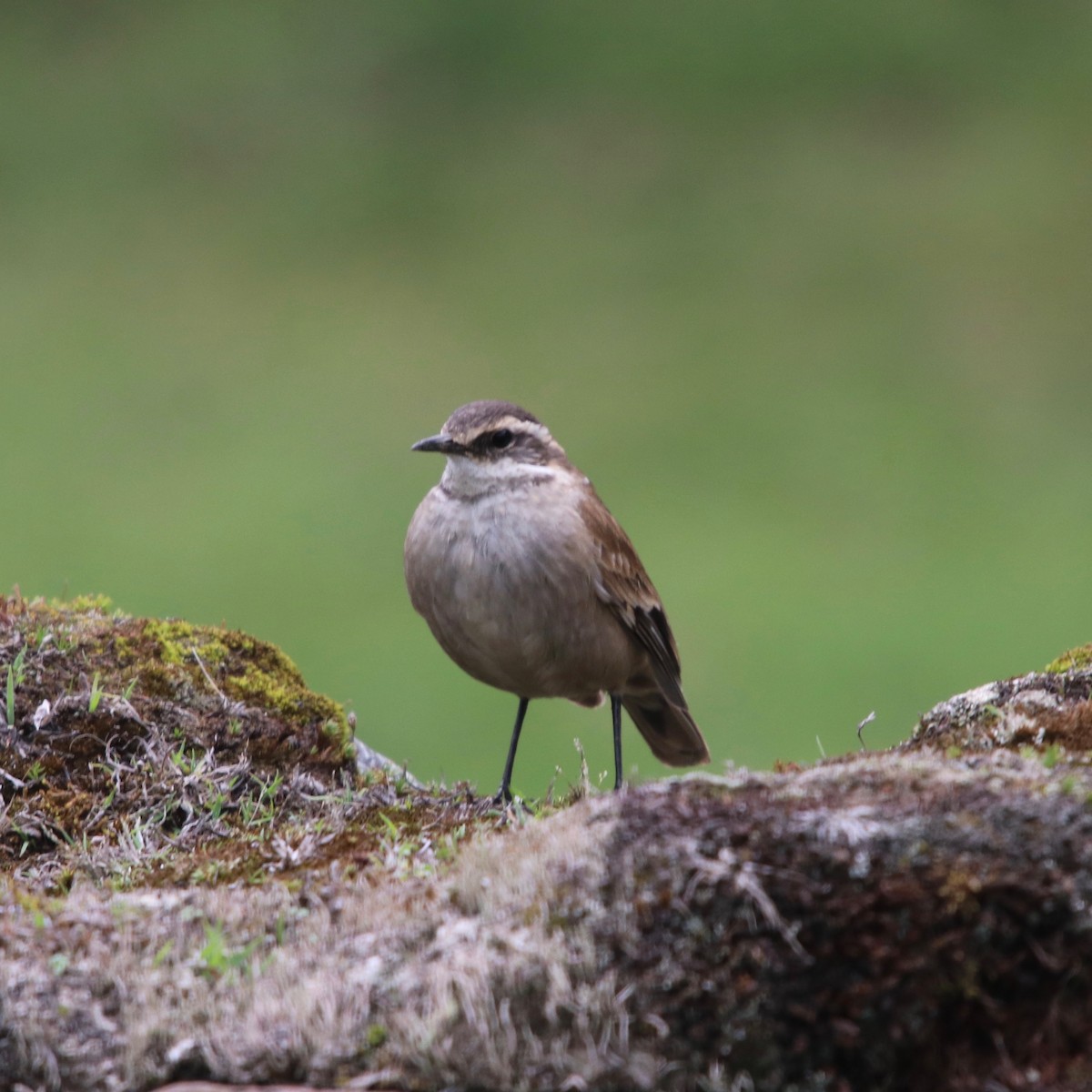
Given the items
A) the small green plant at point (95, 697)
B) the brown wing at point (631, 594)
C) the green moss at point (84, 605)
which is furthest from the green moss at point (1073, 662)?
the green moss at point (84, 605)

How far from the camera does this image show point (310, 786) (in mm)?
6078

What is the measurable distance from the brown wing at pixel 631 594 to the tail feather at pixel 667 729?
0.74 ft

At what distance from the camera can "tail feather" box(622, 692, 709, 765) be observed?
26.1 ft

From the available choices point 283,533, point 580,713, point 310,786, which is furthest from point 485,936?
point 283,533

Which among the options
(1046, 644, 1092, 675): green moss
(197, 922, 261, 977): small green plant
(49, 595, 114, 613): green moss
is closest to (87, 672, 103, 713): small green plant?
(49, 595, 114, 613): green moss

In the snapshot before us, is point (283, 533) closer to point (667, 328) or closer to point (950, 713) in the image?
point (667, 328)

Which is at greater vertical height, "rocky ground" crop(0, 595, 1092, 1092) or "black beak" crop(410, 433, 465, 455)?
"black beak" crop(410, 433, 465, 455)

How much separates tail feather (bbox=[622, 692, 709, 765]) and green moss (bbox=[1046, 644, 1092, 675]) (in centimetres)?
217

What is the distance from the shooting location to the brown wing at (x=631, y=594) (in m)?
7.07

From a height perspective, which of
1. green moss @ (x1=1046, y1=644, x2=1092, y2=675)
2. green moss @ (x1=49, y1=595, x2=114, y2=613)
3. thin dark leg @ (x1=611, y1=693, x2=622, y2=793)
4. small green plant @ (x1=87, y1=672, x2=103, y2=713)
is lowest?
green moss @ (x1=1046, y1=644, x2=1092, y2=675)

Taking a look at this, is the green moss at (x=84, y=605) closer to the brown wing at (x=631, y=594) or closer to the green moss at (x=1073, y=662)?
the brown wing at (x=631, y=594)

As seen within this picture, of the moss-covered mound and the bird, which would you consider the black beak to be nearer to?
the bird

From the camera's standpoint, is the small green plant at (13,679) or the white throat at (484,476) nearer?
the small green plant at (13,679)

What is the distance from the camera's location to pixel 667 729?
8109 mm
